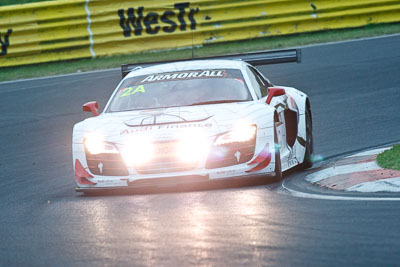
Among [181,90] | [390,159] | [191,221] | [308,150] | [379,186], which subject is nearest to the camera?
[191,221]

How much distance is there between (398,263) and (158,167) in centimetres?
328

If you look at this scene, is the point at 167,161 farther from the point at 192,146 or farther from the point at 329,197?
the point at 329,197

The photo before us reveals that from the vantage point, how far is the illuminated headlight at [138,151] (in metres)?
7.88

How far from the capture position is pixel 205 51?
63.1ft

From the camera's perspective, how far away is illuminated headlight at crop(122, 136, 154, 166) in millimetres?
7875

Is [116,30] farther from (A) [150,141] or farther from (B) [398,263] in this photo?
(B) [398,263]

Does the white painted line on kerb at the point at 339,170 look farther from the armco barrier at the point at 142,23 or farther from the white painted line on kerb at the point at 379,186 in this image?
the armco barrier at the point at 142,23

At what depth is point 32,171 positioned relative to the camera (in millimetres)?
10180

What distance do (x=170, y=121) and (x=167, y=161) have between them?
39 centimetres

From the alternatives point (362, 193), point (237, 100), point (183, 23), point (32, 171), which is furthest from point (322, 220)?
point (183, 23)

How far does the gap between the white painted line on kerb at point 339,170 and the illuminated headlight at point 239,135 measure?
A: 2.42ft

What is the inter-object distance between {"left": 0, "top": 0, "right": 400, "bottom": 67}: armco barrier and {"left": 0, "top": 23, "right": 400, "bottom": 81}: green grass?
145 mm

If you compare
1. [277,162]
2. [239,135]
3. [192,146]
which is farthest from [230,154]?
[277,162]

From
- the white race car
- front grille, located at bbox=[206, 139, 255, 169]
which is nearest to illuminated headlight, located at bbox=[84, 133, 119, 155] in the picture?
the white race car
